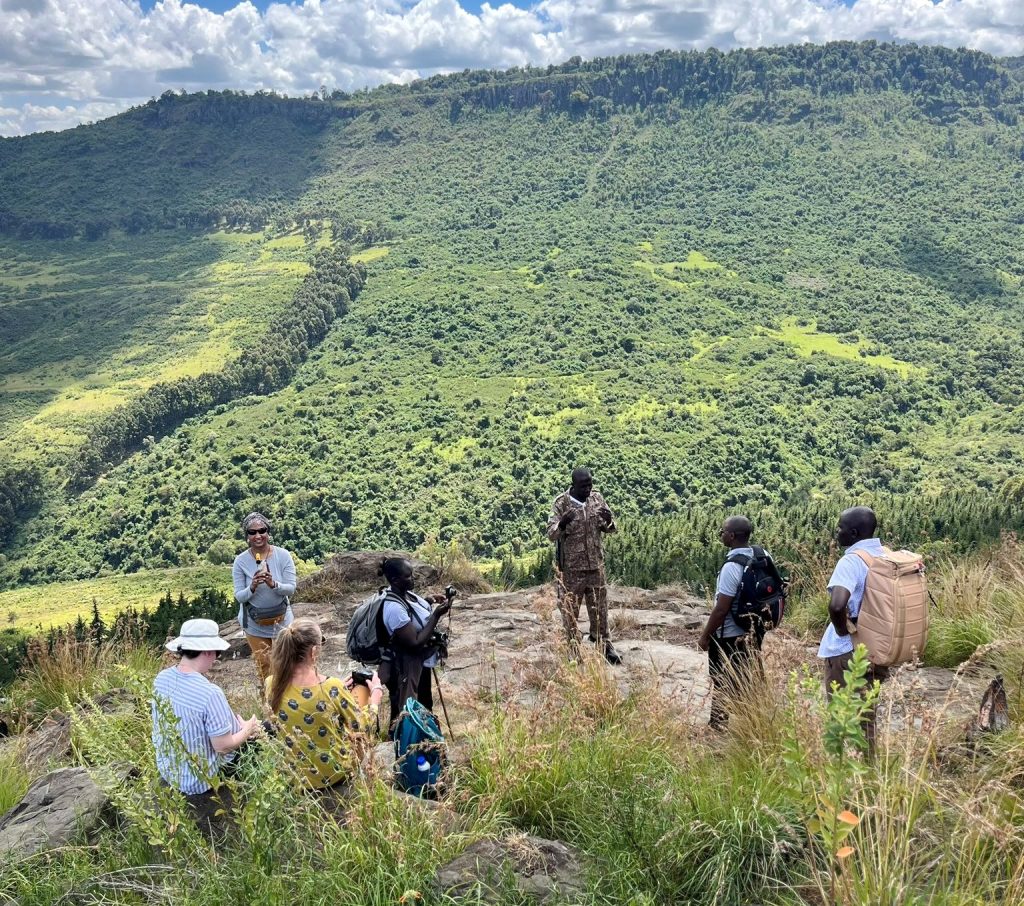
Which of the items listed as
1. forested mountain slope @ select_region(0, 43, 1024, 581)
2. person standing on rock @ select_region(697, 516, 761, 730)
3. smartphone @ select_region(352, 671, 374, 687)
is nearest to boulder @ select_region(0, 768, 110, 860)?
smartphone @ select_region(352, 671, 374, 687)

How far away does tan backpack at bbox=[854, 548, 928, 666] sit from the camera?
3801 mm

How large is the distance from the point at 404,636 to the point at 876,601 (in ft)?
7.85

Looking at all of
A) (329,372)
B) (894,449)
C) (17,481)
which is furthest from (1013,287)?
(17,481)

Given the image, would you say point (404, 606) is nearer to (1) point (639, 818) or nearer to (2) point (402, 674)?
(2) point (402, 674)

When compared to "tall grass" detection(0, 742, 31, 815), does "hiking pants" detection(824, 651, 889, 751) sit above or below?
above

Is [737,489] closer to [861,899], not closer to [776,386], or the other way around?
[776,386]

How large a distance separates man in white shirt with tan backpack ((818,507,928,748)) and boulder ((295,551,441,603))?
9.01m

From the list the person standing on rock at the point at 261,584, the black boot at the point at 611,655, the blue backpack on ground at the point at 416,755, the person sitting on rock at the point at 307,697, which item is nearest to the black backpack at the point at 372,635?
the person sitting on rock at the point at 307,697

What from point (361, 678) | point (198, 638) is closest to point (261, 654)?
point (361, 678)

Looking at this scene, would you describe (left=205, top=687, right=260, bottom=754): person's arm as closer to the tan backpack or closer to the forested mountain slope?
the tan backpack

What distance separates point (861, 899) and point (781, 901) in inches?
15.0

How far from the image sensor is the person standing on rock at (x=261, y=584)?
610 centimetres

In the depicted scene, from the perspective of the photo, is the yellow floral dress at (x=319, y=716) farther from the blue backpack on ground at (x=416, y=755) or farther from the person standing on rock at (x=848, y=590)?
the person standing on rock at (x=848, y=590)

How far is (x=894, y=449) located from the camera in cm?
7100
